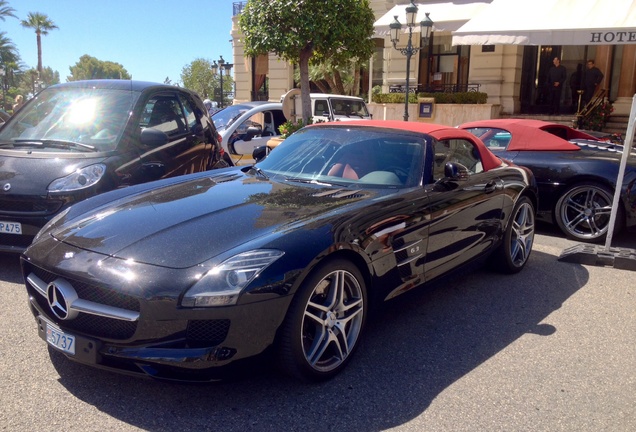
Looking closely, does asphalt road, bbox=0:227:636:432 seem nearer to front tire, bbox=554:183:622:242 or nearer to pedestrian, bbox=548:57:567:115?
front tire, bbox=554:183:622:242

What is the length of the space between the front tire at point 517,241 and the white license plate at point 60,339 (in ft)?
12.0

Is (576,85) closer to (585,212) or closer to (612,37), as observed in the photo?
(612,37)

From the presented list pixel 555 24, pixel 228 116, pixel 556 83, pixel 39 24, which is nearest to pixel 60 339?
pixel 228 116

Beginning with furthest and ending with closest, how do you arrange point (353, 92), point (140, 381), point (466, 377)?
point (353, 92)
point (466, 377)
point (140, 381)

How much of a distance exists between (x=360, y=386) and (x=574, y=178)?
185 inches

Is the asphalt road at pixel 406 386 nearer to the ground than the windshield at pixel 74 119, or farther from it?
nearer to the ground

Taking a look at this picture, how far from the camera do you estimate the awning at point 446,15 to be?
17806mm

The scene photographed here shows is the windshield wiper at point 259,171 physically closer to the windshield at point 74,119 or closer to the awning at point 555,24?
the windshield at point 74,119

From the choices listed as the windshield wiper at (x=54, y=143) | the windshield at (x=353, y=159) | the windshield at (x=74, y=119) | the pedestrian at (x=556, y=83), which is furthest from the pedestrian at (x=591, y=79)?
the windshield wiper at (x=54, y=143)

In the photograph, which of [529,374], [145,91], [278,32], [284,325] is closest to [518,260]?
[529,374]

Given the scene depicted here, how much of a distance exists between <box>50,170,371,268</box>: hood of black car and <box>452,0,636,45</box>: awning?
336 inches

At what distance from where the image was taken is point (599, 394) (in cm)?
321

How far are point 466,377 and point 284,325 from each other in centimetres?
118

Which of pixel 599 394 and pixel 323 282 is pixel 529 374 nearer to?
Answer: pixel 599 394
